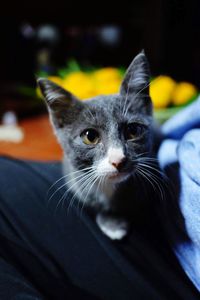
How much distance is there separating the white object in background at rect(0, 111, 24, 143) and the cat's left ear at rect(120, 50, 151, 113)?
0.82 metres

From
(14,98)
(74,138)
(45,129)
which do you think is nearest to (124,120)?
(74,138)

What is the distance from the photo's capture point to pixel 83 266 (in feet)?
2.17

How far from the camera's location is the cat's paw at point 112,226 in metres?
0.75

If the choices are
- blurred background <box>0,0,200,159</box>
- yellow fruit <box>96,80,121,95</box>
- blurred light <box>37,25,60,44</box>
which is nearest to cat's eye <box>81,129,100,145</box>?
yellow fruit <box>96,80,121,95</box>

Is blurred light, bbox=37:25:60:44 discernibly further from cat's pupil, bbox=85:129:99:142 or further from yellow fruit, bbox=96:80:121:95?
cat's pupil, bbox=85:129:99:142

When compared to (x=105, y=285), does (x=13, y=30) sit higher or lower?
higher

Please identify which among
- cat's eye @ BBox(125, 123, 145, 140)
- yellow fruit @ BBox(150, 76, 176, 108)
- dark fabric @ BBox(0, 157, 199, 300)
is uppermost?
yellow fruit @ BBox(150, 76, 176, 108)

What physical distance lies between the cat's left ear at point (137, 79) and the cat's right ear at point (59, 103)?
0.12m

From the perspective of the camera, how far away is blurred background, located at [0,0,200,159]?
1.95 meters

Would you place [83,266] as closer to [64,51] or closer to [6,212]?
[6,212]

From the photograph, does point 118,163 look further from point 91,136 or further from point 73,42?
point 73,42

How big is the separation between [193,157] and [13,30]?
2311mm

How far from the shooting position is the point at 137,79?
0.79 m

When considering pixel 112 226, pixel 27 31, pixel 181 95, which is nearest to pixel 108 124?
pixel 112 226
